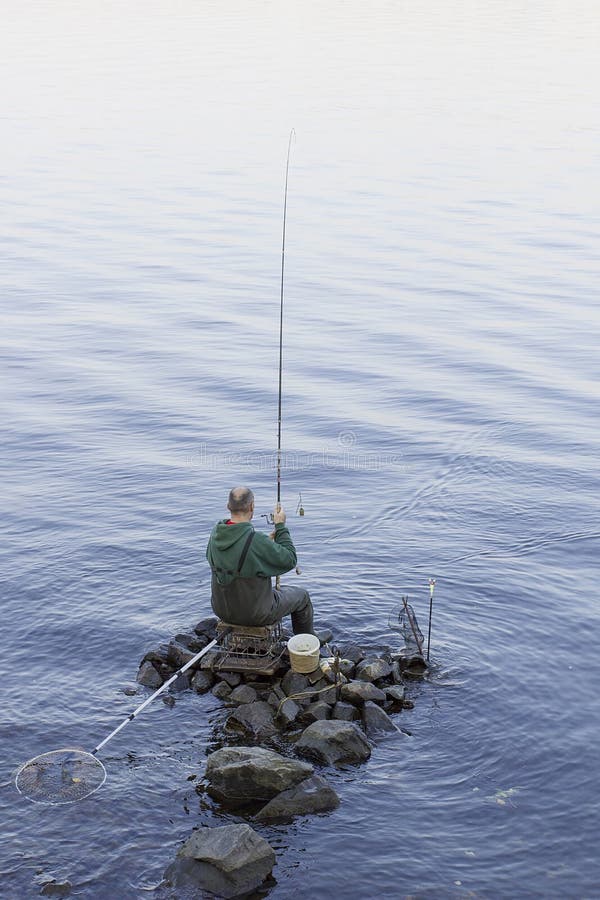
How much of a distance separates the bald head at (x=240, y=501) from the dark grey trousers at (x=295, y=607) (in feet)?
3.58

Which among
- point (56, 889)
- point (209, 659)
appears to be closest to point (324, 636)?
point (209, 659)

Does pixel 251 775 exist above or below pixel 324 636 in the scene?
below

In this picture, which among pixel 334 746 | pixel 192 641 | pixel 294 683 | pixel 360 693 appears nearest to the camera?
pixel 334 746

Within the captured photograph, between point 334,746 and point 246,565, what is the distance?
5.94 feet

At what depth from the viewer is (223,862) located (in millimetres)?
8469

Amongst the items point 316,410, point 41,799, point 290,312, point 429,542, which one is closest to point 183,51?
point 290,312

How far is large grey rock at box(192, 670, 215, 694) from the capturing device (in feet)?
→ 36.8

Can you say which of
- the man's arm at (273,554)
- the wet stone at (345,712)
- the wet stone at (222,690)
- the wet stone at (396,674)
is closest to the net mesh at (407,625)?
the wet stone at (396,674)

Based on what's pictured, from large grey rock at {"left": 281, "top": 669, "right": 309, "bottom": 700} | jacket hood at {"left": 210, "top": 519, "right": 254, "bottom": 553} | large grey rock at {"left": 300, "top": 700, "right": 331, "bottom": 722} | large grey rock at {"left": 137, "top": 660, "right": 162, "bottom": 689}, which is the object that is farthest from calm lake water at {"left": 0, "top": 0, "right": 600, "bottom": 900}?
jacket hood at {"left": 210, "top": 519, "right": 254, "bottom": 553}

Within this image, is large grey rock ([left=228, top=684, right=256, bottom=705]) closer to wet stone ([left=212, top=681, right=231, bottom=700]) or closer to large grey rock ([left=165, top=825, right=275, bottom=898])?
wet stone ([left=212, top=681, right=231, bottom=700])

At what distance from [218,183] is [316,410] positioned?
23771mm

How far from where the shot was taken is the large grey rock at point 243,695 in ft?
36.1

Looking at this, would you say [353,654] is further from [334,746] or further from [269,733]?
[334,746]

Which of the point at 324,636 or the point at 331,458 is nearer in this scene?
the point at 324,636
